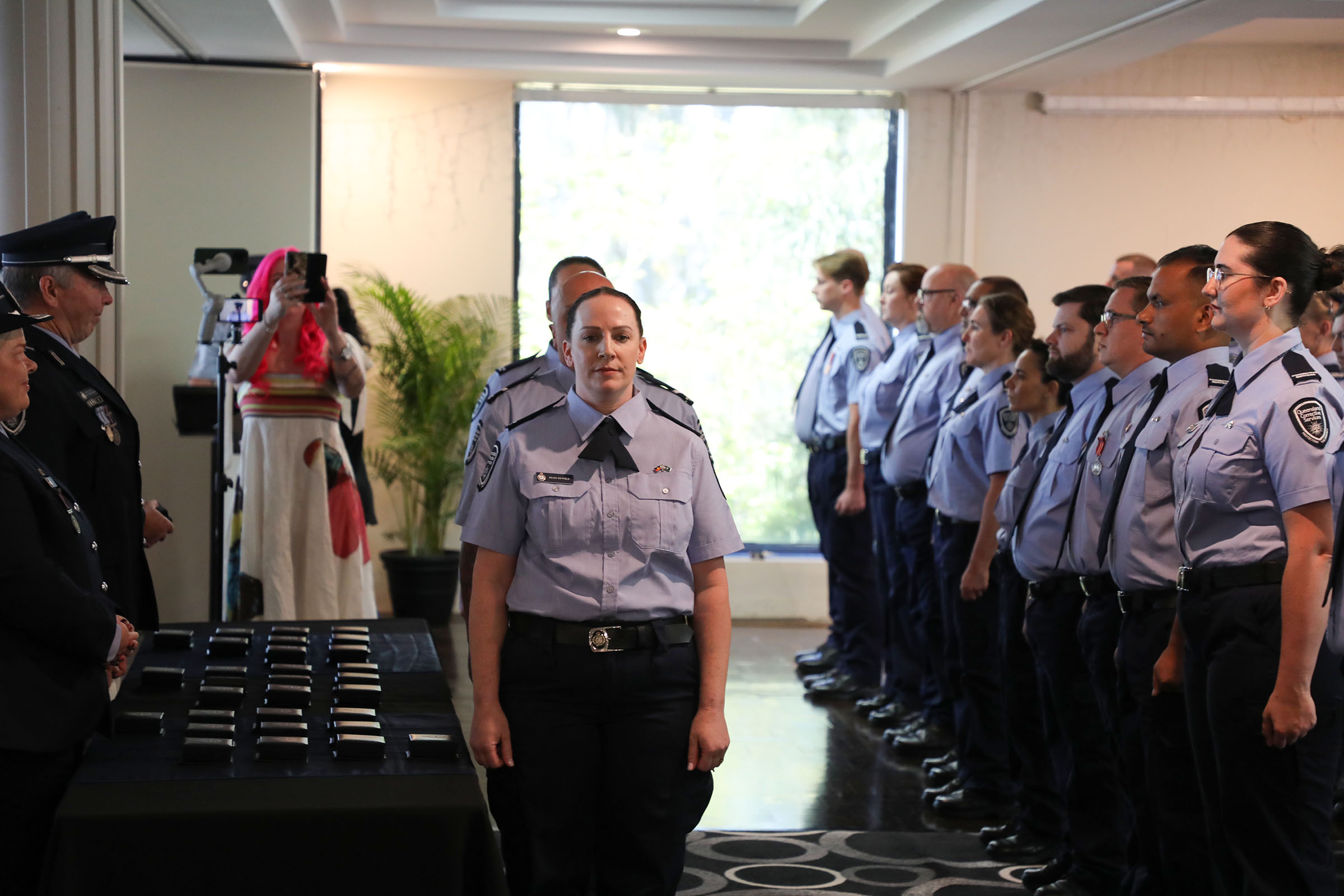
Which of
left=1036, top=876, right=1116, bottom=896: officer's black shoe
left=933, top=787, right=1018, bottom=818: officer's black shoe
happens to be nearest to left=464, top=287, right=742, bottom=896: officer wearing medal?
left=1036, top=876, right=1116, bottom=896: officer's black shoe

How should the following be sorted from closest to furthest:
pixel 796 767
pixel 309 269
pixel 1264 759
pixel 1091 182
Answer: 1. pixel 1264 759
2. pixel 309 269
3. pixel 796 767
4. pixel 1091 182

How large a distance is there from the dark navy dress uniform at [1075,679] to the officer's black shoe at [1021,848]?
301mm

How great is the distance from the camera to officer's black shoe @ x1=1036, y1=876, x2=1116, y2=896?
10.7 feet

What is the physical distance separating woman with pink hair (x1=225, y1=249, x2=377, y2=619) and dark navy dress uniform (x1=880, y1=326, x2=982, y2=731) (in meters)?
2.11

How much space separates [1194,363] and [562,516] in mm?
1553

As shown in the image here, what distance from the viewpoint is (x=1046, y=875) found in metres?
3.38

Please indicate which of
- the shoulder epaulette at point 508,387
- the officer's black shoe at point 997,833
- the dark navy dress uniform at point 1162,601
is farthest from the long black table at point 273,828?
the officer's black shoe at point 997,833

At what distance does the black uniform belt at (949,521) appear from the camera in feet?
14.1

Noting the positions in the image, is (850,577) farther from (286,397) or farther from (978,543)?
(286,397)

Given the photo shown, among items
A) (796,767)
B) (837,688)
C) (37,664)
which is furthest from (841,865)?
(37,664)

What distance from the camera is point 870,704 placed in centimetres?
535

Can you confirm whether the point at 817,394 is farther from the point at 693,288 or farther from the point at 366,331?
the point at 366,331

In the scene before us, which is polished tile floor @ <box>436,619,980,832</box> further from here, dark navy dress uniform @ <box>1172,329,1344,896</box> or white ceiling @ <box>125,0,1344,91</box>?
white ceiling @ <box>125,0,1344,91</box>

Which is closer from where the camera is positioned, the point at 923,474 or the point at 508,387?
the point at 508,387
